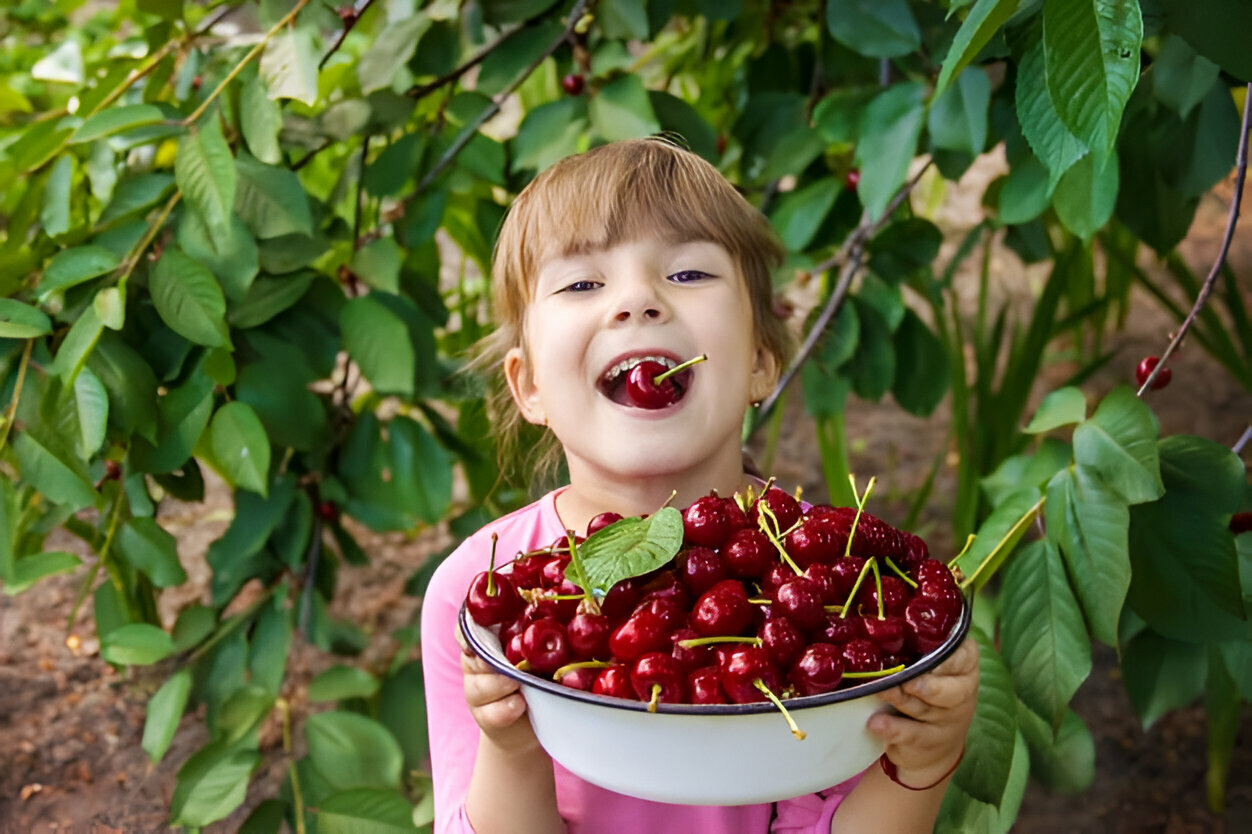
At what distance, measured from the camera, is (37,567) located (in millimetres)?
1075

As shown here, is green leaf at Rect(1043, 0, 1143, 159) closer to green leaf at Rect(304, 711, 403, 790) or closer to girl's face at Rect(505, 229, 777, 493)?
girl's face at Rect(505, 229, 777, 493)

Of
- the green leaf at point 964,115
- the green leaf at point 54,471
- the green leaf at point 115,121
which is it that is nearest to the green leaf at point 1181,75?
the green leaf at point 964,115

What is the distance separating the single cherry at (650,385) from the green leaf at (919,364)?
0.73 meters

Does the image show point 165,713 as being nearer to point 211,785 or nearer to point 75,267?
point 211,785

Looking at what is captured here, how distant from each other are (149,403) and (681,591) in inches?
26.0

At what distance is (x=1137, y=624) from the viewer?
106cm

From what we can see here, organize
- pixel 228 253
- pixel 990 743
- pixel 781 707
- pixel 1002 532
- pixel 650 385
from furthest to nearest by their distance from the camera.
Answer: pixel 228 253 < pixel 1002 532 < pixel 990 743 < pixel 650 385 < pixel 781 707

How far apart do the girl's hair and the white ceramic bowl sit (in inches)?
13.2

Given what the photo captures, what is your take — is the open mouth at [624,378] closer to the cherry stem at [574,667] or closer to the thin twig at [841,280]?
the cherry stem at [574,667]

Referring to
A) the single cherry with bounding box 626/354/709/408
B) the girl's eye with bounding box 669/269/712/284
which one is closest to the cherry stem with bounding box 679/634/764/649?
the single cherry with bounding box 626/354/709/408

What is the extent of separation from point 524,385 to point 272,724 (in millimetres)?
885

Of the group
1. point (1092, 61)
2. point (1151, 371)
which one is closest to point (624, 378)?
point (1092, 61)

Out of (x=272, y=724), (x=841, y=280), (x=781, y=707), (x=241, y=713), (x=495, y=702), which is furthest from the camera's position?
(x=272, y=724)

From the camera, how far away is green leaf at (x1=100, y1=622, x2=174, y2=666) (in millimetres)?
1154
